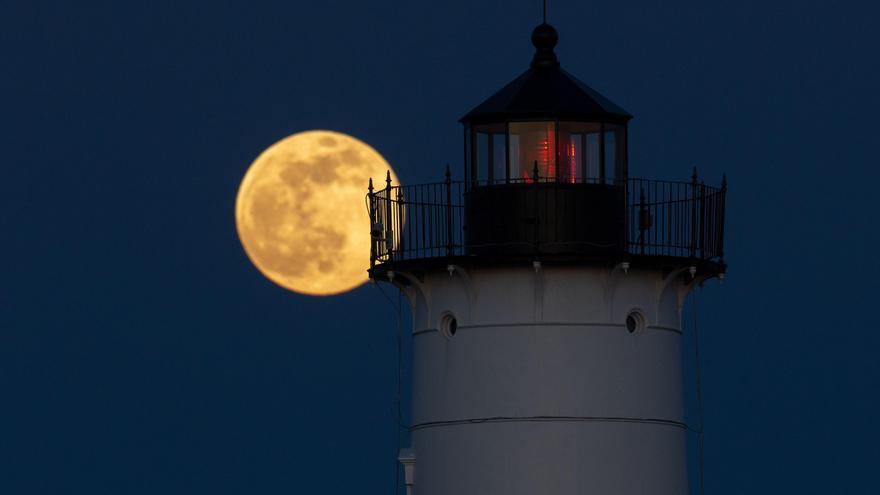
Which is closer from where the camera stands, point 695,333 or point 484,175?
point 484,175

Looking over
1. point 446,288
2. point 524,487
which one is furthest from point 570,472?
point 446,288

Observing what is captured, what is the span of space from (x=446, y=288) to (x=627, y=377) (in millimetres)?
2870

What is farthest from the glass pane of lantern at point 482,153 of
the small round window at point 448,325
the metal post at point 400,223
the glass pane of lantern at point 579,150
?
the small round window at point 448,325

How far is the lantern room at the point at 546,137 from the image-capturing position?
38688 mm

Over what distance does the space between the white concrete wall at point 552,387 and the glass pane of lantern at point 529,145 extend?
1.45 m

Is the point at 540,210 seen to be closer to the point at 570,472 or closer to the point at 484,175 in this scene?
the point at 484,175

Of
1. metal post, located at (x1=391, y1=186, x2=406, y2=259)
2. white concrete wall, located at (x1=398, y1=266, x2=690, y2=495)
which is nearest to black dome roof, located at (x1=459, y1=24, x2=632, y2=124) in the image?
metal post, located at (x1=391, y1=186, x2=406, y2=259)

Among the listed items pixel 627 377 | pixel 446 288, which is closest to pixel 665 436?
pixel 627 377

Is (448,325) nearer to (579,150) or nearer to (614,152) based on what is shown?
(579,150)

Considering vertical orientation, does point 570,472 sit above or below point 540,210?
below

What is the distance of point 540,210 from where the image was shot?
38312 millimetres

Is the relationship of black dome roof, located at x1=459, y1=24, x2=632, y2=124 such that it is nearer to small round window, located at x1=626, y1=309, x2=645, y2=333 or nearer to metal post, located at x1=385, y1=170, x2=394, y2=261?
metal post, located at x1=385, y1=170, x2=394, y2=261

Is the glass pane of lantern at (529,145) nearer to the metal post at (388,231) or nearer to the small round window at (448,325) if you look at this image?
the metal post at (388,231)

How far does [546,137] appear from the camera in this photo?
38844 mm
